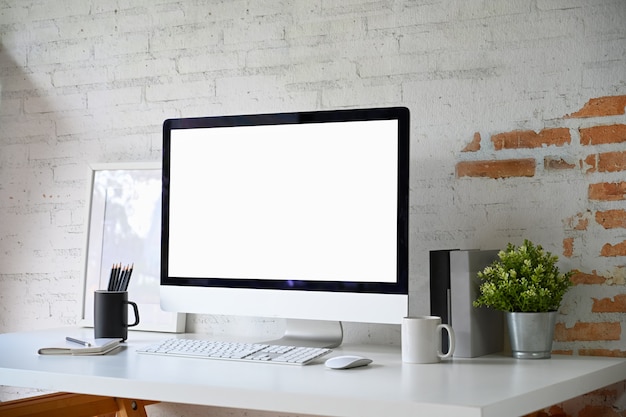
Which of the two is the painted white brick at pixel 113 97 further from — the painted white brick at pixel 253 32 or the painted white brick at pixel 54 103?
the painted white brick at pixel 253 32

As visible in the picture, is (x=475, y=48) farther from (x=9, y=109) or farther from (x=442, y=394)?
(x=9, y=109)

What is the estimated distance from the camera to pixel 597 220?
77.6 inches

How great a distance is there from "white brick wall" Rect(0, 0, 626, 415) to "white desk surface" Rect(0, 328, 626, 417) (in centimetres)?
39

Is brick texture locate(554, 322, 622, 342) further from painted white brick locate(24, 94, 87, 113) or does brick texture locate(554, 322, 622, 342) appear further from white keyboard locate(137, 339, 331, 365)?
painted white brick locate(24, 94, 87, 113)

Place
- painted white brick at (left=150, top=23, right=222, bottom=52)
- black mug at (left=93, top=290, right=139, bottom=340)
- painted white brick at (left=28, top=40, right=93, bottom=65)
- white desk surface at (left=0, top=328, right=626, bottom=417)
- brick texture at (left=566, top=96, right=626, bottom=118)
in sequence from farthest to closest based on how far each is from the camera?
painted white brick at (left=28, top=40, right=93, bottom=65) < painted white brick at (left=150, top=23, right=222, bottom=52) < black mug at (left=93, top=290, right=139, bottom=340) < brick texture at (left=566, top=96, right=626, bottom=118) < white desk surface at (left=0, top=328, right=626, bottom=417)

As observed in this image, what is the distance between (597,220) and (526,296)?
316 mm

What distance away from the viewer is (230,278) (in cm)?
206

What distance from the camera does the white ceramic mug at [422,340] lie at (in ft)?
5.71

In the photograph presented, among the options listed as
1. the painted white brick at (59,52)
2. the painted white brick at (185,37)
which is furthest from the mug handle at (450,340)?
the painted white brick at (59,52)

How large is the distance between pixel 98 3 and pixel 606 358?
1863 mm

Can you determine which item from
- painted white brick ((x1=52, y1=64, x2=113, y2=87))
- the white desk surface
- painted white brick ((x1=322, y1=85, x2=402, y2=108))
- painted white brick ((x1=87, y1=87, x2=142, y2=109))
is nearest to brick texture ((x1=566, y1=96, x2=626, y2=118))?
painted white brick ((x1=322, y1=85, x2=402, y2=108))

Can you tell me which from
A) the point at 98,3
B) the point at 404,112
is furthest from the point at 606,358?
the point at 98,3

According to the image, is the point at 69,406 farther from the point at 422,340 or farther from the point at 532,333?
the point at 532,333

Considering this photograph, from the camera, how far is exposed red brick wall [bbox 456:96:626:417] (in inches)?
76.6
